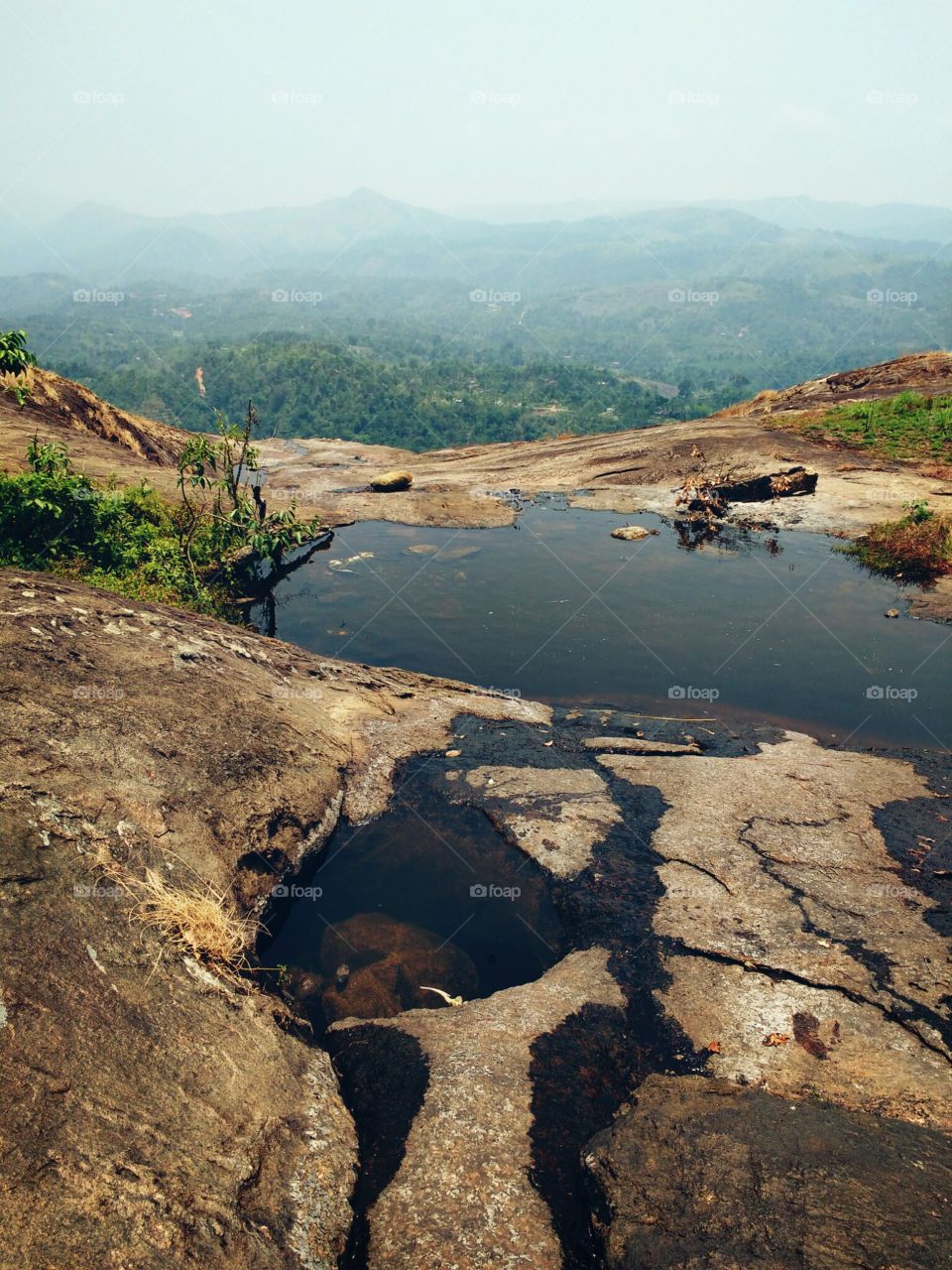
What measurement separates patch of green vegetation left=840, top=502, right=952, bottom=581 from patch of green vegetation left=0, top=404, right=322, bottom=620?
46.3 ft

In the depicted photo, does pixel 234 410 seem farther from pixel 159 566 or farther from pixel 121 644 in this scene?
pixel 121 644

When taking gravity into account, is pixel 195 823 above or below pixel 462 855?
above

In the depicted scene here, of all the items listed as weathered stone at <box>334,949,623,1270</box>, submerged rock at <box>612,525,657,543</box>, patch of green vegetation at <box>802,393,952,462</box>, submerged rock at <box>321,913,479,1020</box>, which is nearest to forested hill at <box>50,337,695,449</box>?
patch of green vegetation at <box>802,393,952,462</box>

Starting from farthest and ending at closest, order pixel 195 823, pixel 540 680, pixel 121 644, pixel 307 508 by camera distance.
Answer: pixel 307 508 < pixel 540 680 < pixel 121 644 < pixel 195 823

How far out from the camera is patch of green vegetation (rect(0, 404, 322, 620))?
12.2m

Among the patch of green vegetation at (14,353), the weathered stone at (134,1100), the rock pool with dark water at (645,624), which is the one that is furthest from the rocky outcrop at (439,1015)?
the patch of green vegetation at (14,353)

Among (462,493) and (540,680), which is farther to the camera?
(462,493)

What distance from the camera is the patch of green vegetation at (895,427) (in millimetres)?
23078

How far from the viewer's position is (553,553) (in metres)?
19.0

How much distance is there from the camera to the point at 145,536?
46.8ft

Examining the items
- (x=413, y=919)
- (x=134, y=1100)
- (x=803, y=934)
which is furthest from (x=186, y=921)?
(x=803, y=934)

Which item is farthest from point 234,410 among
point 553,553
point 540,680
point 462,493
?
point 540,680

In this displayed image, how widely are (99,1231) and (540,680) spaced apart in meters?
10.0

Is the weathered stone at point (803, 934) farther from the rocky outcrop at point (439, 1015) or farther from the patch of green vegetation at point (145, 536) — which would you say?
the patch of green vegetation at point (145, 536)
